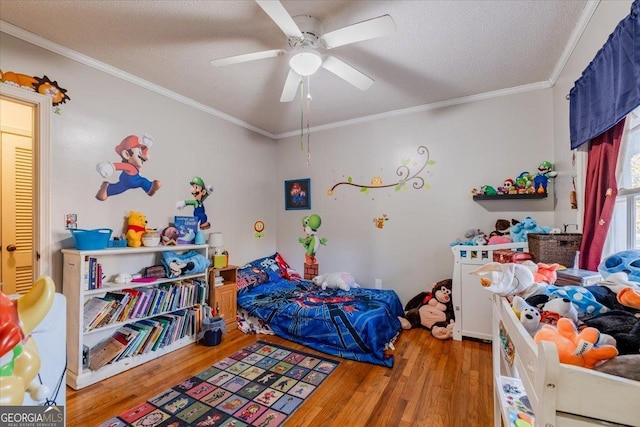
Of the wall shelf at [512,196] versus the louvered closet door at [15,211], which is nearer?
the wall shelf at [512,196]

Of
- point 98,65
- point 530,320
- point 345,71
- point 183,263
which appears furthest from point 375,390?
point 98,65

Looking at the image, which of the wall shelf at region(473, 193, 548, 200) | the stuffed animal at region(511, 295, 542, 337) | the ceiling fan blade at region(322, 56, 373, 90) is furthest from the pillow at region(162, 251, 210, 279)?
the wall shelf at region(473, 193, 548, 200)

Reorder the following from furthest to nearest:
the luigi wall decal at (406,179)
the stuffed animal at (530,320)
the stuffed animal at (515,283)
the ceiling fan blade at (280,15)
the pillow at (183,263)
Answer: the luigi wall decal at (406,179)
the pillow at (183,263)
the ceiling fan blade at (280,15)
the stuffed animal at (515,283)
the stuffed animal at (530,320)

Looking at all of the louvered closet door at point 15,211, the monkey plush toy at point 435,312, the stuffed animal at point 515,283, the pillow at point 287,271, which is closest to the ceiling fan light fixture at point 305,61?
the stuffed animal at point 515,283

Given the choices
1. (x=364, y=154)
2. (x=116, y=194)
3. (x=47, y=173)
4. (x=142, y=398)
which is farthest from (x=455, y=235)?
(x=47, y=173)

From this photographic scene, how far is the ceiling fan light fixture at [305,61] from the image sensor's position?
176cm

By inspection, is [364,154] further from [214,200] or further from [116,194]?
[116,194]

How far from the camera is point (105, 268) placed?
7.46 feet

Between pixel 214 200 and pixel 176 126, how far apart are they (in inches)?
34.0

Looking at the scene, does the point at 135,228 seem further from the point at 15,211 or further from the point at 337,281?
the point at 337,281

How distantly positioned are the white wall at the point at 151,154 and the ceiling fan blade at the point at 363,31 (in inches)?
75.6

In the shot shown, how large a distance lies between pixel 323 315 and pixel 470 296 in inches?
53.4

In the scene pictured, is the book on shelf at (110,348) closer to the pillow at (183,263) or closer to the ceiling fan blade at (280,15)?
the pillow at (183,263)

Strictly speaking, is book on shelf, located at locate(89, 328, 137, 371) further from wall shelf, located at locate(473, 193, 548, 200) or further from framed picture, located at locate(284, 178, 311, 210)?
wall shelf, located at locate(473, 193, 548, 200)
